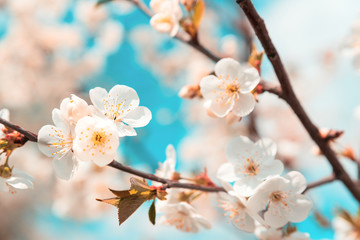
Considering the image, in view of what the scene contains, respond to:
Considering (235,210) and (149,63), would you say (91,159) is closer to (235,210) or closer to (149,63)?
(235,210)

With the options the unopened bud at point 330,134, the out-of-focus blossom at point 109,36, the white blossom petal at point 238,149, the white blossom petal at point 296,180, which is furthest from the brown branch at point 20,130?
the out-of-focus blossom at point 109,36

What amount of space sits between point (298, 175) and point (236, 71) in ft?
1.06

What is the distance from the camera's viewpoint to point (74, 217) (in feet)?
8.43

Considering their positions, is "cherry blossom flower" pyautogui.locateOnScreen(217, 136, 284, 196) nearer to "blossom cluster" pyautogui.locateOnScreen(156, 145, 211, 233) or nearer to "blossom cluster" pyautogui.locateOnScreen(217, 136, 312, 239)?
"blossom cluster" pyautogui.locateOnScreen(217, 136, 312, 239)

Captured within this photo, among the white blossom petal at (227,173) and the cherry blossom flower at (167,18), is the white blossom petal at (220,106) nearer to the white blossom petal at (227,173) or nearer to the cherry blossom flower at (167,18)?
the white blossom petal at (227,173)

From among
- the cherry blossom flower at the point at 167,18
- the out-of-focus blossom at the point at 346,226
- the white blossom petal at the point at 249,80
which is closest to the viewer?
the white blossom petal at the point at 249,80

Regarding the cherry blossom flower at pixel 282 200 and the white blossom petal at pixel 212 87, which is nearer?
the cherry blossom flower at pixel 282 200

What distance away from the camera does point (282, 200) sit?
93cm

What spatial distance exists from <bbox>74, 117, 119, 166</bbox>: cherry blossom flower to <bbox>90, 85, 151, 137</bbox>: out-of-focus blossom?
0.05 m

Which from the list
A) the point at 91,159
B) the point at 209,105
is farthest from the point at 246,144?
the point at 91,159

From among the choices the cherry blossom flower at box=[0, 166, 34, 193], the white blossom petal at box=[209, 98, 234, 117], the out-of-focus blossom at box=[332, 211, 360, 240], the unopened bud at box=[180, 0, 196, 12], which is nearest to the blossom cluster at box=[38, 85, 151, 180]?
the cherry blossom flower at box=[0, 166, 34, 193]

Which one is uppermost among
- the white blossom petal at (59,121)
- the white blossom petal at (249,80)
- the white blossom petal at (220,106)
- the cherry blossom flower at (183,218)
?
the white blossom petal at (249,80)

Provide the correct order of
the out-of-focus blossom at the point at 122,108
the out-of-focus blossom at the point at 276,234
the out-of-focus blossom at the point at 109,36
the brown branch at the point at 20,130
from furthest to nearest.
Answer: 1. the out-of-focus blossom at the point at 109,36
2. the out-of-focus blossom at the point at 276,234
3. the out-of-focus blossom at the point at 122,108
4. the brown branch at the point at 20,130

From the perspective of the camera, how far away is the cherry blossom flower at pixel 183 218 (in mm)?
1019
